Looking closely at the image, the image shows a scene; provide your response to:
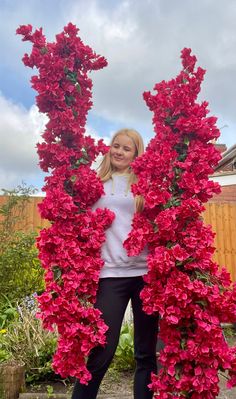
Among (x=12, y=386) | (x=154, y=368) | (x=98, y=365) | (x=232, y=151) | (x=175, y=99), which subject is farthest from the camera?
(x=232, y=151)

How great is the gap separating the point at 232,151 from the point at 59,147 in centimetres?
1173

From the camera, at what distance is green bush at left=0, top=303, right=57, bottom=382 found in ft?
10.8

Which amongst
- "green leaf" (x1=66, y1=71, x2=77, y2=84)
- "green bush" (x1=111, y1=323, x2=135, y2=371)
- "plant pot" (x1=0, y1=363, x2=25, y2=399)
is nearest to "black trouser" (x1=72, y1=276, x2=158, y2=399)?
"plant pot" (x1=0, y1=363, x2=25, y2=399)

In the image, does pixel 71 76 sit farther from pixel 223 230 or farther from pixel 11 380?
pixel 223 230

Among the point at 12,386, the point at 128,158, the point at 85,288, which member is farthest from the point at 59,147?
the point at 12,386

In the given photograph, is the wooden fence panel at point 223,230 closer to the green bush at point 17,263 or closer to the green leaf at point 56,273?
the green bush at point 17,263

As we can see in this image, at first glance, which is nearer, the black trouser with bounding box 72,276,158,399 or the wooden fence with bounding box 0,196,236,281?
the black trouser with bounding box 72,276,158,399

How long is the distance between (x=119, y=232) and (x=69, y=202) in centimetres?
31

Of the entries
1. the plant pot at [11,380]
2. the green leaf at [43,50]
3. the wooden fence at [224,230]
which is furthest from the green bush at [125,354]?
the wooden fence at [224,230]

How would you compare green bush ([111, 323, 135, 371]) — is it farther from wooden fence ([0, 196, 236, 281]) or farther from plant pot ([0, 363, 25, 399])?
wooden fence ([0, 196, 236, 281])

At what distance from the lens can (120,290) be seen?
2098 millimetres

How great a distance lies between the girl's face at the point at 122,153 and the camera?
237cm

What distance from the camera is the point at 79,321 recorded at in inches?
81.4

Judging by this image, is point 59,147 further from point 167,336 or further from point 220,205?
point 220,205
